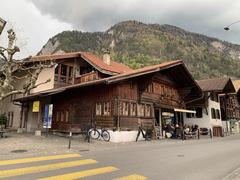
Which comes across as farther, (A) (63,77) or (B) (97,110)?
(A) (63,77)

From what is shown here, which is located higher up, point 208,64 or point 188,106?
point 208,64

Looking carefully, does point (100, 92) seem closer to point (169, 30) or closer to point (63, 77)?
point (63, 77)

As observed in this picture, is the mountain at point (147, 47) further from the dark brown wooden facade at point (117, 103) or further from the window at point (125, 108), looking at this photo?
Answer: the window at point (125, 108)

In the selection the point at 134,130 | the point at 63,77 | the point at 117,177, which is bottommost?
the point at 117,177

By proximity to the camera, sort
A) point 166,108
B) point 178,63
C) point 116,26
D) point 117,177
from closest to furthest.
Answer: point 117,177, point 178,63, point 166,108, point 116,26

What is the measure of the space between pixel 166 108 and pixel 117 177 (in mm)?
17338

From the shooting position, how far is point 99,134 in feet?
57.2

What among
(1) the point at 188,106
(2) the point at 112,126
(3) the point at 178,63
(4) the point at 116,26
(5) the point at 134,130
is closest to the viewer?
(2) the point at 112,126

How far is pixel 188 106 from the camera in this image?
29156mm

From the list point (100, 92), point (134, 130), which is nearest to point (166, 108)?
point (134, 130)

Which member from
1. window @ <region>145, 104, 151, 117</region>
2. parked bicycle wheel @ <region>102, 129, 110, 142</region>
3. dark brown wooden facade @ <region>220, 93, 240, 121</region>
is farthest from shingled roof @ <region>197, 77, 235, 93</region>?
parked bicycle wheel @ <region>102, 129, 110, 142</region>

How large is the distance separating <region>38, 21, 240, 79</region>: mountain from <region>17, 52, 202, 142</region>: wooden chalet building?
56.0 meters

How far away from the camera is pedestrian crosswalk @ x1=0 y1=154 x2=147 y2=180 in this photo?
21.7ft

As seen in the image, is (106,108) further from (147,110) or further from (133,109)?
(147,110)
